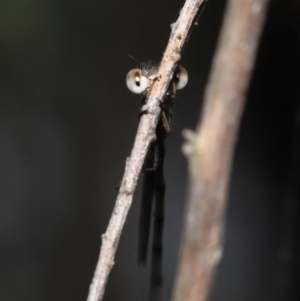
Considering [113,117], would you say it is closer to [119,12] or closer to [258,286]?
[119,12]

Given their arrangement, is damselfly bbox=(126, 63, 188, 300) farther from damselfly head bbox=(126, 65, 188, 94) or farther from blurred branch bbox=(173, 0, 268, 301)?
blurred branch bbox=(173, 0, 268, 301)

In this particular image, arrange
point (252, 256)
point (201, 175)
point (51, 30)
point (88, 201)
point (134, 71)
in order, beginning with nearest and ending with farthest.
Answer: point (201, 175) < point (134, 71) < point (51, 30) < point (88, 201) < point (252, 256)

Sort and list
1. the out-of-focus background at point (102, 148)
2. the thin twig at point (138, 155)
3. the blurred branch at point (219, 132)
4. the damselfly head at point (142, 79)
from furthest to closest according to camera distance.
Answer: the out-of-focus background at point (102, 148), the damselfly head at point (142, 79), the thin twig at point (138, 155), the blurred branch at point (219, 132)

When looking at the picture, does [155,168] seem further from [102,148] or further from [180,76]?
[102,148]

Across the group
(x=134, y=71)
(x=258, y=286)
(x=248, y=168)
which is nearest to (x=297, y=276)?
(x=258, y=286)

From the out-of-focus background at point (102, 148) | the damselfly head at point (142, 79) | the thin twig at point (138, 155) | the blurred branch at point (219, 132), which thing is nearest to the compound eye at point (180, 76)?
the damselfly head at point (142, 79)

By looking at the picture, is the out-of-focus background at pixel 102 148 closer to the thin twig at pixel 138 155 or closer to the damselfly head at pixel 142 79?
the damselfly head at pixel 142 79
